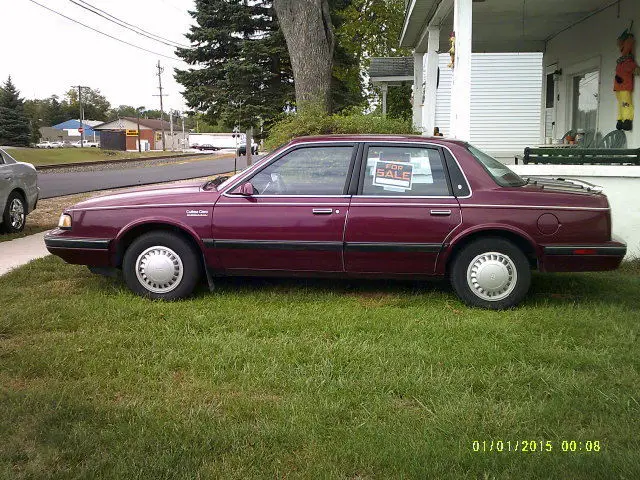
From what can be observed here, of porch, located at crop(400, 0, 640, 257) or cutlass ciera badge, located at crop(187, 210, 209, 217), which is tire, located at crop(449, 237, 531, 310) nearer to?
cutlass ciera badge, located at crop(187, 210, 209, 217)

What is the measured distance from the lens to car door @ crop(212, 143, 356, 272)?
5.54m

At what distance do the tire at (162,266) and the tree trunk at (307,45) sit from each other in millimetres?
8862

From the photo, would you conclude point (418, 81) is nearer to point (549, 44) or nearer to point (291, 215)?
point (549, 44)

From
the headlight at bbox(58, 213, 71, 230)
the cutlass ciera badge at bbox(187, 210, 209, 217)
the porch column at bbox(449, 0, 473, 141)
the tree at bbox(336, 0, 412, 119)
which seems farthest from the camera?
the tree at bbox(336, 0, 412, 119)

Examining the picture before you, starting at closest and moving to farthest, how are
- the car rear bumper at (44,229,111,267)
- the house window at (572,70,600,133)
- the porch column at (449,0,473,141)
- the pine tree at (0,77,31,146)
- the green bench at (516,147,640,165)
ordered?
the car rear bumper at (44,229,111,267) → the green bench at (516,147,640,165) → the porch column at (449,0,473,141) → the house window at (572,70,600,133) → the pine tree at (0,77,31,146)

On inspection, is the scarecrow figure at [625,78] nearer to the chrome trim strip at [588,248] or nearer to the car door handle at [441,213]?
the chrome trim strip at [588,248]

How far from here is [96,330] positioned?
4914 millimetres

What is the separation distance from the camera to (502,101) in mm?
18141

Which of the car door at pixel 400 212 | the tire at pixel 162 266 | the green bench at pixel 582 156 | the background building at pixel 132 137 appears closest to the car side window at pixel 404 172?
the car door at pixel 400 212

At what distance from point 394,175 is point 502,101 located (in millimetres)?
13710

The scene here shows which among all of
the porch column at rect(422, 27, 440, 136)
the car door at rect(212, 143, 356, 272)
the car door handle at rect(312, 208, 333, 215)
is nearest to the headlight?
the car door at rect(212, 143, 356, 272)

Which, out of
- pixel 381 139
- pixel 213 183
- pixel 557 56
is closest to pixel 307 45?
pixel 557 56
